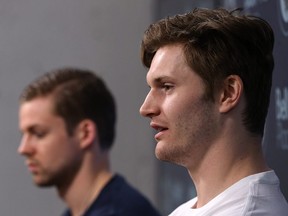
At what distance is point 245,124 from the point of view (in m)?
1.66

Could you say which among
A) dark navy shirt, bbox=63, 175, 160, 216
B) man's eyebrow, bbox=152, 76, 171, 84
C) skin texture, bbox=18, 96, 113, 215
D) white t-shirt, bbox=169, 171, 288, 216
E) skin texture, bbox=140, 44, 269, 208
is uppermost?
man's eyebrow, bbox=152, 76, 171, 84

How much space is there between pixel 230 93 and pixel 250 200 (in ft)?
0.68

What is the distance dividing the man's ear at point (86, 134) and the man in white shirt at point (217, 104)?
109 cm

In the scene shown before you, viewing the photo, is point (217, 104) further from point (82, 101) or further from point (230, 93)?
point (82, 101)

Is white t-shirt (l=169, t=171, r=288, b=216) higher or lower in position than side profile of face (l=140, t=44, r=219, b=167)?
lower

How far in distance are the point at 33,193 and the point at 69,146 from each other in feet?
3.18

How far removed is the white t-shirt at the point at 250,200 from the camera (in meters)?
1.57

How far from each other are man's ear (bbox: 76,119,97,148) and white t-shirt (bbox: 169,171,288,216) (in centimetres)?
116

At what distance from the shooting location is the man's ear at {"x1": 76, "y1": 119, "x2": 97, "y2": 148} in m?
Answer: 2.78

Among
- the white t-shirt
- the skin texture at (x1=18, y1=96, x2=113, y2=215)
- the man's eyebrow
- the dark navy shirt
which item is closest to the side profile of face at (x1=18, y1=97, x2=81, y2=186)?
the skin texture at (x1=18, y1=96, x2=113, y2=215)

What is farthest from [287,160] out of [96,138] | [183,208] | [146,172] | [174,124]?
[146,172]

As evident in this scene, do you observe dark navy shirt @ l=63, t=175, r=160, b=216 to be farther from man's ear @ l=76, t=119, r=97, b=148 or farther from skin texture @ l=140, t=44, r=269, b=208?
skin texture @ l=140, t=44, r=269, b=208

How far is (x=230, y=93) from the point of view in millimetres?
1653

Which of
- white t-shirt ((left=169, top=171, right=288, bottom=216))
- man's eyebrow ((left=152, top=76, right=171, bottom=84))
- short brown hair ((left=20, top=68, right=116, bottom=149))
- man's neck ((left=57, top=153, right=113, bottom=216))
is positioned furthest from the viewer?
short brown hair ((left=20, top=68, right=116, bottom=149))
